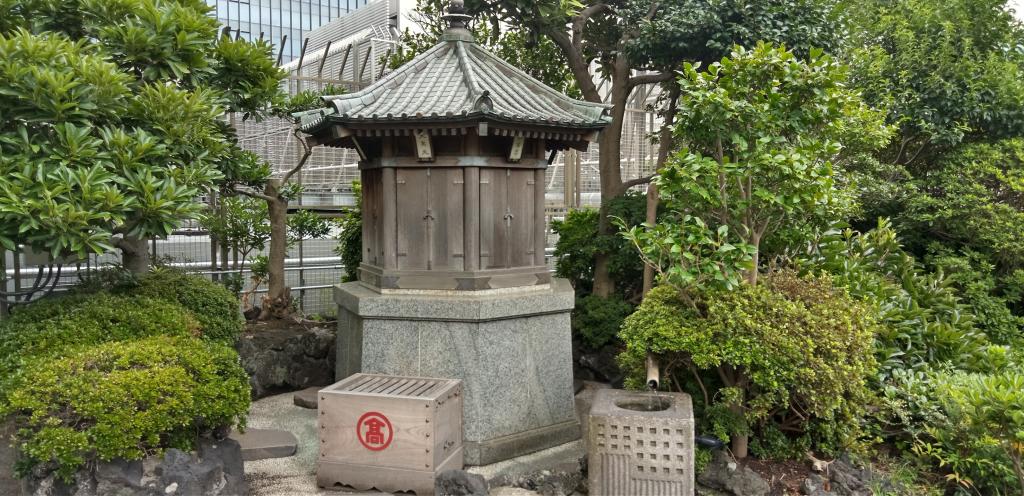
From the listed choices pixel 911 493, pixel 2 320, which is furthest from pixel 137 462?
pixel 911 493

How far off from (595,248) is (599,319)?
1162mm

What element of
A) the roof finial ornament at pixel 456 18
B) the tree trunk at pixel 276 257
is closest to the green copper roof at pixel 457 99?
the roof finial ornament at pixel 456 18

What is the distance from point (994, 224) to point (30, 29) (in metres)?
13.0

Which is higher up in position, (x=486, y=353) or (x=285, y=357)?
(x=486, y=353)

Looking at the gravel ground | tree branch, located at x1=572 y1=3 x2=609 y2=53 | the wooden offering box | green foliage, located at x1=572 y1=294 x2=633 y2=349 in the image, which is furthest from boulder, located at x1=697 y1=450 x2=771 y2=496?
tree branch, located at x1=572 y1=3 x2=609 y2=53

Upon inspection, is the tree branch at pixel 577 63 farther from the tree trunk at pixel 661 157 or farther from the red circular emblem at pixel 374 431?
the red circular emblem at pixel 374 431

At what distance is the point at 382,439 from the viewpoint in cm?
691

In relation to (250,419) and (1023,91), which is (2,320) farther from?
(1023,91)

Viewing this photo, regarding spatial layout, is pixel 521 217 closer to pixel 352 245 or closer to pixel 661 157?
pixel 352 245

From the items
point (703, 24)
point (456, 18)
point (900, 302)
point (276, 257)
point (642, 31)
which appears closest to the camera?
point (456, 18)

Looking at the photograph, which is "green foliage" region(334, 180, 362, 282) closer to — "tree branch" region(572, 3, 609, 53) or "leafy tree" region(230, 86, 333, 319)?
"leafy tree" region(230, 86, 333, 319)

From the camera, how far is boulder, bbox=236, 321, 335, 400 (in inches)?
392

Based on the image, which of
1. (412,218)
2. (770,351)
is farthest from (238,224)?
(770,351)

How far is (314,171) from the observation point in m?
14.4
